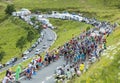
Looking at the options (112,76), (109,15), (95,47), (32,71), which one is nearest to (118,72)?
(112,76)

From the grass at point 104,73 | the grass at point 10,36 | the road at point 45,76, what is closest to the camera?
the grass at point 104,73

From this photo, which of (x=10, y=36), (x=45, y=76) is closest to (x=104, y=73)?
(x=45, y=76)

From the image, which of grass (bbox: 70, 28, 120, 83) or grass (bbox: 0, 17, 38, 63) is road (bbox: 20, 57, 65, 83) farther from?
grass (bbox: 0, 17, 38, 63)

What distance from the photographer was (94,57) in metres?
59.6

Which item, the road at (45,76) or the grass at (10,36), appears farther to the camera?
the grass at (10,36)

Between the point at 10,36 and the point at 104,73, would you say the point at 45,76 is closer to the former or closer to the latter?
the point at 104,73

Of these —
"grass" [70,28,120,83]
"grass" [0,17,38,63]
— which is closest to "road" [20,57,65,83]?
"grass" [70,28,120,83]

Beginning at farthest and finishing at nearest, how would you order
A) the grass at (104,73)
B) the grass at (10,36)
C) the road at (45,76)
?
the grass at (10,36) → the road at (45,76) → the grass at (104,73)

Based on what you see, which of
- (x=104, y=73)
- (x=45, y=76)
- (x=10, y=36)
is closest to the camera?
(x=104, y=73)

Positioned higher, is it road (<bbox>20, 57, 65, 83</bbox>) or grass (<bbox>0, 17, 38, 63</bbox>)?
road (<bbox>20, 57, 65, 83</bbox>)

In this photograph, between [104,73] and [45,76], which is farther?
[45,76]

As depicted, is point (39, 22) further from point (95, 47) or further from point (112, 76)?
point (112, 76)

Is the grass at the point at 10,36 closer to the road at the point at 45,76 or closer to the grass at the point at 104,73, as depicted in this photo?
the road at the point at 45,76

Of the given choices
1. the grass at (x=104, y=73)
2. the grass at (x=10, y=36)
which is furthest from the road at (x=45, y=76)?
the grass at (x=10, y=36)
